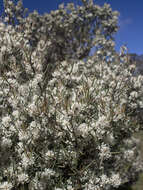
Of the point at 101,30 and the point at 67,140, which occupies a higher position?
the point at 101,30

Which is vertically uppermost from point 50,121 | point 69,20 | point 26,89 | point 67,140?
point 69,20

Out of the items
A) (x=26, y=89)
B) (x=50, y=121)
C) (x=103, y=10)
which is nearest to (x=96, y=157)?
(x=50, y=121)

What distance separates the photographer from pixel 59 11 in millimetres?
17094

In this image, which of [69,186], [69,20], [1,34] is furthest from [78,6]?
[69,186]

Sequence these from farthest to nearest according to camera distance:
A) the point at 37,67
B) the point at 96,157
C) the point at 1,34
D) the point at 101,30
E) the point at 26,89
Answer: the point at 101,30 → the point at 1,34 → the point at 37,67 → the point at 26,89 → the point at 96,157

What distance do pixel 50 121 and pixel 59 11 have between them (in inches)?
576

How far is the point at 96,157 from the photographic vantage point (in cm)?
464

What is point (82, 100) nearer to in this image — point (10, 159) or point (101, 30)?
point (10, 159)

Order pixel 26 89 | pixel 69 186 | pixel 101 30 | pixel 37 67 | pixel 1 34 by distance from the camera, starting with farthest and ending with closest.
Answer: pixel 101 30 → pixel 1 34 → pixel 37 67 → pixel 26 89 → pixel 69 186

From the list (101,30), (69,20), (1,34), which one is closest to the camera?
(1,34)

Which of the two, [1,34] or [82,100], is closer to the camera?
[82,100]

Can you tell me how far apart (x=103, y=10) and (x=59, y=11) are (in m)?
3.61

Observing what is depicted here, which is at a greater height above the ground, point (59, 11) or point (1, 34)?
point (59, 11)

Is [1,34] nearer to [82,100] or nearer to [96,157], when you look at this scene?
[82,100]
